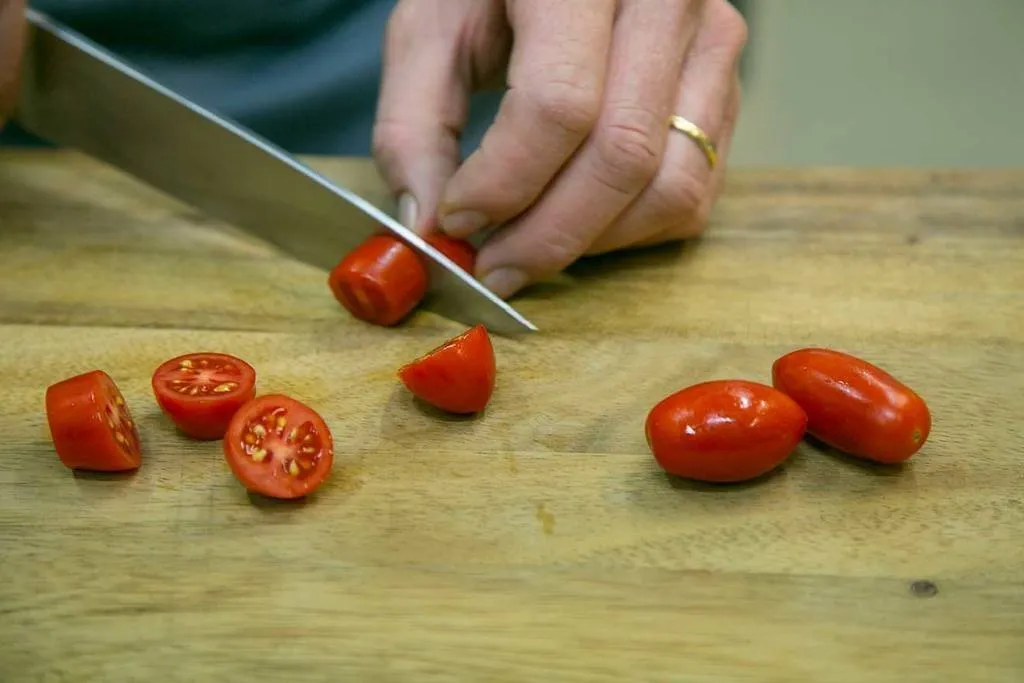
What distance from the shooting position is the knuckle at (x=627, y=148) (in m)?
1.62

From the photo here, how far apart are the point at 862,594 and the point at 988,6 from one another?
3.27 metres

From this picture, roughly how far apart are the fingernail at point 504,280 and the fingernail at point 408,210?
0.16 metres

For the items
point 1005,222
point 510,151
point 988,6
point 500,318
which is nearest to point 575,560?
point 500,318

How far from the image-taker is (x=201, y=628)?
119cm

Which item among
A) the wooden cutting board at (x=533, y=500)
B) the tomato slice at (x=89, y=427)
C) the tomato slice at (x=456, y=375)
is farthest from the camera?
the tomato slice at (x=456, y=375)

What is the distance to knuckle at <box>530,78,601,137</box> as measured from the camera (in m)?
1.55

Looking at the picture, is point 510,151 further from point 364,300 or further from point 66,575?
point 66,575

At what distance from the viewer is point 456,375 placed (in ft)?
4.71

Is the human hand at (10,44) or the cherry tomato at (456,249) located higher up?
the human hand at (10,44)

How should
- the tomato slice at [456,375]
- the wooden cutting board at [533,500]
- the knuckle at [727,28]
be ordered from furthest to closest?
the knuckle at [727,28]
the tomato slice at [456,375]
the wooden cutting board at [533,500]

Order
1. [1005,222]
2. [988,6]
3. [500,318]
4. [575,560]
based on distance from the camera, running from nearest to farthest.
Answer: [575,560]
[500,318]
[1005,222]
[988,6]

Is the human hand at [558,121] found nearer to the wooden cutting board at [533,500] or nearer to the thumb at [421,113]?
the thumb at [421,113]

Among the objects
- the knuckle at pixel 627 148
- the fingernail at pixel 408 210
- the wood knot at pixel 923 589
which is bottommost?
the wood knot at pixel 923 589

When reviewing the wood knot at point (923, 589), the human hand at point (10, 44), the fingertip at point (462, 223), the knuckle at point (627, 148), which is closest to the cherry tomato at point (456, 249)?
the fingertip at point (462, 223)
